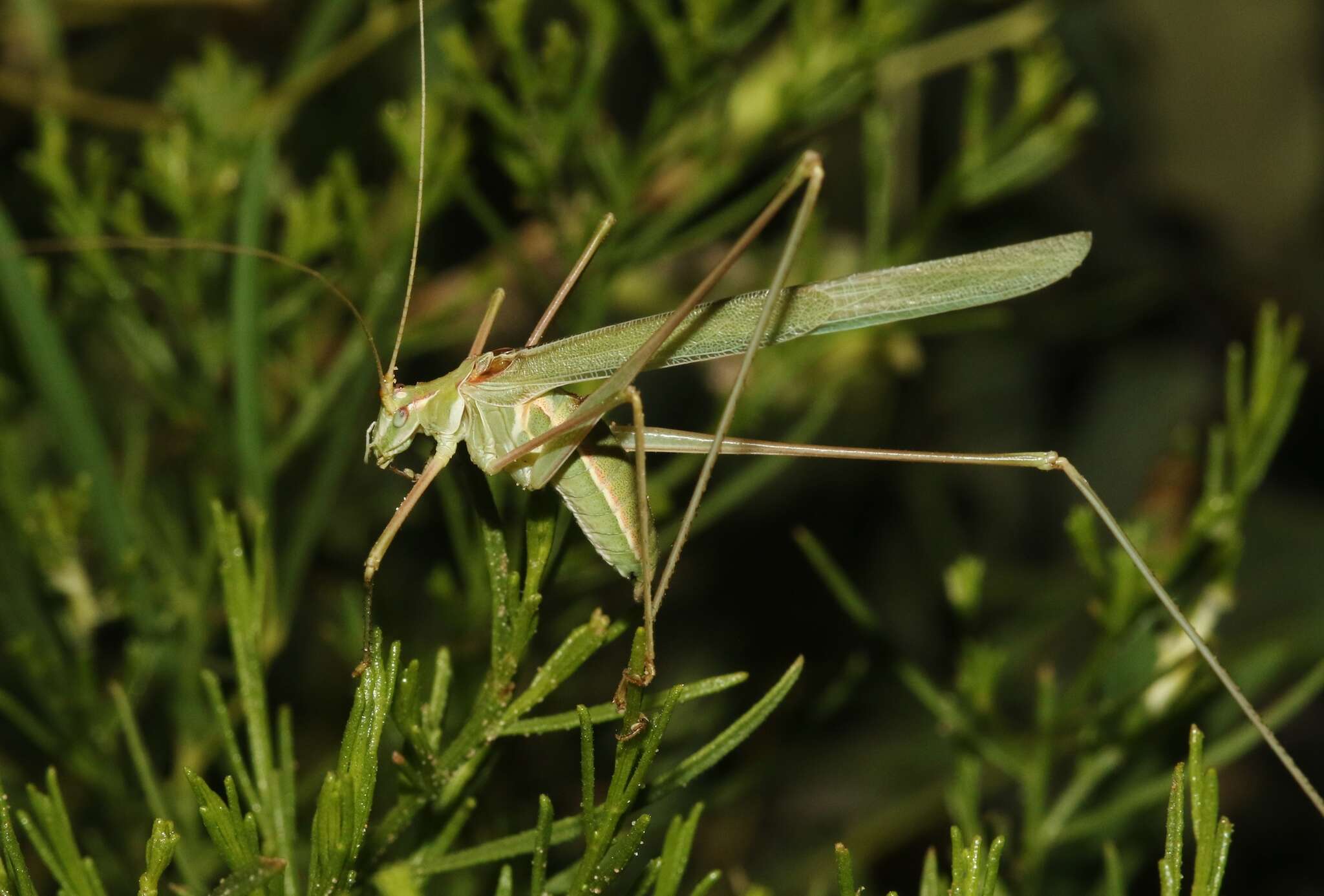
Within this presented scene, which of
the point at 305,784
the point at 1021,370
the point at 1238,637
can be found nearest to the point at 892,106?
the point at 1021,370

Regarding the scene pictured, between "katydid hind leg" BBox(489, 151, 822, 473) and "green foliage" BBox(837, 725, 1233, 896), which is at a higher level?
"katydid hind leg" BBox(489, 151, 822, 473)

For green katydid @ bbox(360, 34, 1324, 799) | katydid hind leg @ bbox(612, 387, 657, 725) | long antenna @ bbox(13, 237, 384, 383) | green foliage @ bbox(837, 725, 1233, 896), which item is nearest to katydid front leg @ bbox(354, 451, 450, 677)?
green katydid @ bbox(360, 34, 1324, 799)

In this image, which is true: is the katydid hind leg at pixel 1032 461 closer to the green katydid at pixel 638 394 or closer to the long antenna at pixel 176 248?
the green katydid at pixel 638 394

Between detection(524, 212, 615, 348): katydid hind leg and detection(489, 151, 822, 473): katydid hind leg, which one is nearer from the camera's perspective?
detection(489, 151, 822, 473): katydid hind leg

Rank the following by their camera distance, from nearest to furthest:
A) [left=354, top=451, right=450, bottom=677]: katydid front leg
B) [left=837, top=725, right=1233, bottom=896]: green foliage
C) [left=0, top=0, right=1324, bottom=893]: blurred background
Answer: [left=837, top=725, right=1233, bottom=896]: green foliage < [left=354, top=451, right=450, bottom=677]: katydid front leg < [left=0, top=0, right=1324, bottom=893]: blurred background

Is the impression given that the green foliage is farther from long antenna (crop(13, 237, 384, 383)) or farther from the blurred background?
→ long antenna (crop(13, 237, 384, 383))

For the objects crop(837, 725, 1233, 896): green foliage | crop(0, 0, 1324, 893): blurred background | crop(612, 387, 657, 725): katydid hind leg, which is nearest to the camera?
crop(837, 725, 1233, 896): green foliage

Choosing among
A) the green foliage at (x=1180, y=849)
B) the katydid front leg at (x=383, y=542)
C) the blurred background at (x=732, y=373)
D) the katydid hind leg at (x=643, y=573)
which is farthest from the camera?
the blurred background at (x=732, y=373)

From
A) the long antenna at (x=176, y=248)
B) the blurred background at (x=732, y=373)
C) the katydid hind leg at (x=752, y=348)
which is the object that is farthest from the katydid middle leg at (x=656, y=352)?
the long antenna at (x=176, y=248)
